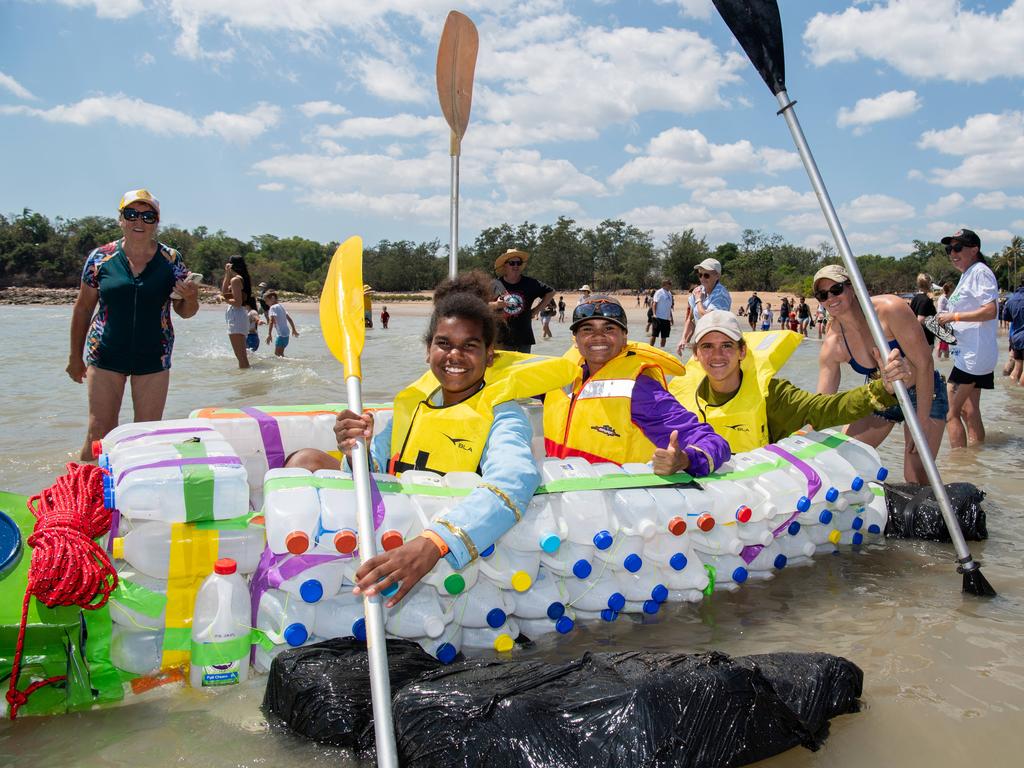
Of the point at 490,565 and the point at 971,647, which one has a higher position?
the point at 490,565

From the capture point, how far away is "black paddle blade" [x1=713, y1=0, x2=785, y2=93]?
3.71 meters

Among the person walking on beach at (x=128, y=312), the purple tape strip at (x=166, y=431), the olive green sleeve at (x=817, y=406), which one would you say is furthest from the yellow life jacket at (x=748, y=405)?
the person walking on beach at (x=128, y=312)

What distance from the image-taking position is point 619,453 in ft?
11.8

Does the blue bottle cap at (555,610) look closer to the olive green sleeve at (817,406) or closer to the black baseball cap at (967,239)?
the olive green sleeve at (817,406)

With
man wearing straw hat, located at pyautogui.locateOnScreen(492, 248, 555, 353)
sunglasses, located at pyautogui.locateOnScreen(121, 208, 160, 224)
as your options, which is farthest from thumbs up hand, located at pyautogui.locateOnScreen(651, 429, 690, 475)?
man wearing straw hat, located at pyautogui.locateOnScreen(492, 248, 555, 353)

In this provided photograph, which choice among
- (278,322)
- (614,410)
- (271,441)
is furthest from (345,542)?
(278,322)

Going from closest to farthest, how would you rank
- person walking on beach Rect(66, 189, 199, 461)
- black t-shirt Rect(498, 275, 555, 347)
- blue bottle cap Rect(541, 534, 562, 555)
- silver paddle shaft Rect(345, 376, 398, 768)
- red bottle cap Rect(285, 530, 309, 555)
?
silver paddle shaft Rect(345, 376, 398, 768) → red bottle cap Rect(285, 530, 309, 555) → blue bottle cap Rect(541, 534, 562, 555) → person walking on beach Rect(66, 189, 199, 461) → black t-shirt Rect(498, 275, 555, 347)

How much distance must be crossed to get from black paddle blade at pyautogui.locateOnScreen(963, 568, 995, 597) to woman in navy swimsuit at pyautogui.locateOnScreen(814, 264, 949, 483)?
0.69m

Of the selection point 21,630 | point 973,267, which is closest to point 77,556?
point 21,630

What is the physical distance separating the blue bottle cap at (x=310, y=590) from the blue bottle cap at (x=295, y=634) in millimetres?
86

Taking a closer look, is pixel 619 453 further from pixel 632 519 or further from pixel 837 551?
pixel 837 551

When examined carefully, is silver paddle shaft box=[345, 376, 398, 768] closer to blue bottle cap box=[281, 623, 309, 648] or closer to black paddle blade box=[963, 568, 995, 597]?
blue bottle cap box=[281, 623, 309, 648]

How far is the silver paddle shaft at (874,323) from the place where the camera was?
3.30m

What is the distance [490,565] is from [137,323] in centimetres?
262
